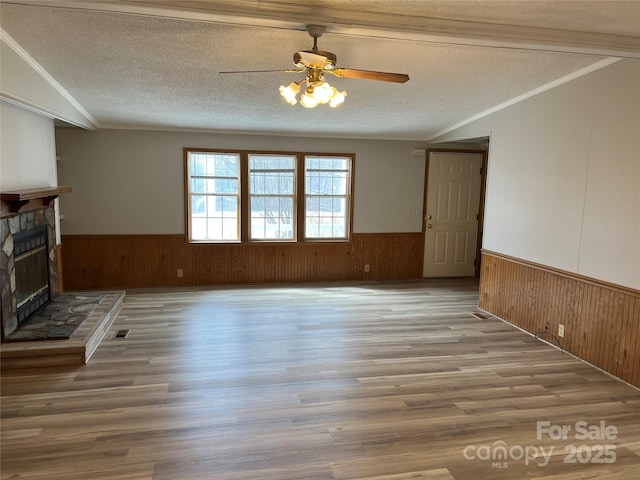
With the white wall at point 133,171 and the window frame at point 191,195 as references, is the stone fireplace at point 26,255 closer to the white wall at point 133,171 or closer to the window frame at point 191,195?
the white wall at point 133,171

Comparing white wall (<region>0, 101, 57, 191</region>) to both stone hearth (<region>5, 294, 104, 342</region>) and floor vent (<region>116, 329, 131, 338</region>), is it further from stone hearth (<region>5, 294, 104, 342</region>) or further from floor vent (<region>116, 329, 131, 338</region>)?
floor vent (<region>116, 329, 131, 338</region>)

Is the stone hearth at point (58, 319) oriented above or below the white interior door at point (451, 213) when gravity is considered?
below

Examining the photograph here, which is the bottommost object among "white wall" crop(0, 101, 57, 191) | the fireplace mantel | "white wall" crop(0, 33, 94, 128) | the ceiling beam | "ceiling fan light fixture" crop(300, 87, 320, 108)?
the fireplace mantel

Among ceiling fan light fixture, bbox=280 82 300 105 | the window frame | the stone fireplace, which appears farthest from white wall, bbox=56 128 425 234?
ceiling fan light fixture, bbox=280 82 300 105

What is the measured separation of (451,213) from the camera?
281 inches

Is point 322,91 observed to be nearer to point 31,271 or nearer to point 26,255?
point 26,255

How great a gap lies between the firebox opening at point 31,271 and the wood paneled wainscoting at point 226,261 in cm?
140

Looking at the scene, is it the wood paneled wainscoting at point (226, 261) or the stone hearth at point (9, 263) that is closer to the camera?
the stone hearth at point (9, 263)

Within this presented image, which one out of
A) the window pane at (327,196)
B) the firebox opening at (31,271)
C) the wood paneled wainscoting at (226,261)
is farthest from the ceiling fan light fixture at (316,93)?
the wood paneled wainscoting at (226,261)

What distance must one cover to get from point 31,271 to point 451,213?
592 cm

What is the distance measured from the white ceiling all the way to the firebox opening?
1581mm

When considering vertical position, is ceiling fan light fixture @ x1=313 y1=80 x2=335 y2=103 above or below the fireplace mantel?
above

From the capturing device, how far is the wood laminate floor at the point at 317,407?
234 centimetres

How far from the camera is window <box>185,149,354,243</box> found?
6.33 meters
